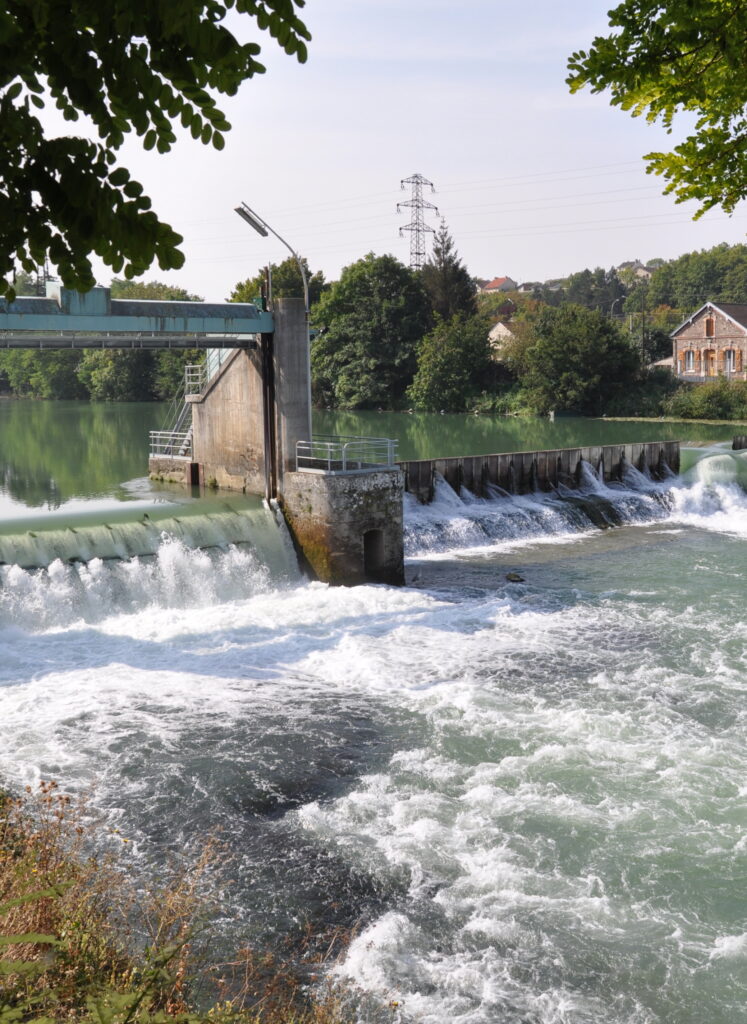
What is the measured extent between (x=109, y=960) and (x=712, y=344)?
6610cm

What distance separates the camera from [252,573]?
763 inches

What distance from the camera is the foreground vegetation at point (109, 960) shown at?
4133 mm

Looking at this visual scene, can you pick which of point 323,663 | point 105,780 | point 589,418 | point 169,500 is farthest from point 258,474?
point 589,418

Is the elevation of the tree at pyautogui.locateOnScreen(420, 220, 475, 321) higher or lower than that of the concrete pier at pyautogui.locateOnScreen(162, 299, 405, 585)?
higher

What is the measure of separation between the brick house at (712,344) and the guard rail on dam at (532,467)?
32997 millimetres

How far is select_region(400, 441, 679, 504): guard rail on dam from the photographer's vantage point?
82.8ft

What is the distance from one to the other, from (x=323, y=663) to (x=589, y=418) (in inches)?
1801

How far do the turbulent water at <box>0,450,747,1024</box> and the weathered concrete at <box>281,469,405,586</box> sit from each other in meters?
0.74

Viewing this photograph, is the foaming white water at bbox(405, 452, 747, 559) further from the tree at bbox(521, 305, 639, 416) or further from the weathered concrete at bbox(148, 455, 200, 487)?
the tree at bbox(521, 305, 639, 416)

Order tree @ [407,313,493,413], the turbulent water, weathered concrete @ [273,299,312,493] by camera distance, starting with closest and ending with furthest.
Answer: the turbulent water
weathered concrete @ [273,299,312,493]
tree @ [407,313,493,413]

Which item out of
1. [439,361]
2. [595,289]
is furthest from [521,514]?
[595,289]

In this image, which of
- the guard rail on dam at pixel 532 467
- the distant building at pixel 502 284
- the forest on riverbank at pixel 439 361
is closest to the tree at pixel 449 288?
the forest on riverbank at pixel 439 361

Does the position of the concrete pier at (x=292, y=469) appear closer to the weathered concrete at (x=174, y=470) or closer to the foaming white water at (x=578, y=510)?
the weathered concrete at (x=174, y=470)

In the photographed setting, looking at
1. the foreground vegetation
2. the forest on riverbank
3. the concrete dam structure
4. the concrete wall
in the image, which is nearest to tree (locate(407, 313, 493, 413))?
the forest on riverbank
